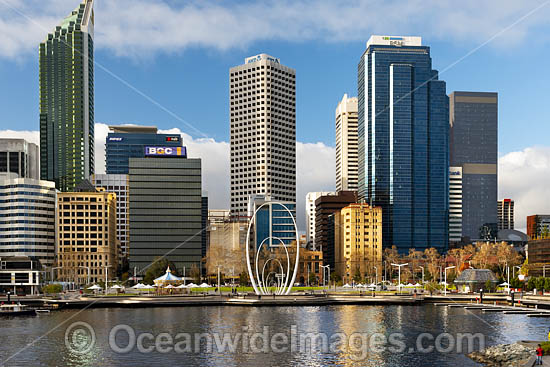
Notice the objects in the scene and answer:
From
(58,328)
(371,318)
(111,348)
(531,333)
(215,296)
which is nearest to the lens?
(111,348)

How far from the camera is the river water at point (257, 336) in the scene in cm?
7475

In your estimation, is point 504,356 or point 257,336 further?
point 257,336

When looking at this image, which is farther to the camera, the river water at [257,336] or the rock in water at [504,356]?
the river water at [257,336]

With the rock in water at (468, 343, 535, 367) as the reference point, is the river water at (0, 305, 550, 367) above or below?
below

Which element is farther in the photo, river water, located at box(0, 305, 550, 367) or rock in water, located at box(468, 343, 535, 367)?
river water, located at box(0, 305, 550, 367)

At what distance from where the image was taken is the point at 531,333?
9238 centimetres

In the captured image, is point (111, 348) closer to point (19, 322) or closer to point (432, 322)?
point (19, 322)

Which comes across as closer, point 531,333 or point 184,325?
point 531,333

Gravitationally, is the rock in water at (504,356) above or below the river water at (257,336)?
above

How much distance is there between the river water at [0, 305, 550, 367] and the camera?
2943 inches

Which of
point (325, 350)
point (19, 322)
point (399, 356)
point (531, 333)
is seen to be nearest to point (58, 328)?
point (19, 322)

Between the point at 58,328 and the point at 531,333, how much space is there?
7353 centimetres

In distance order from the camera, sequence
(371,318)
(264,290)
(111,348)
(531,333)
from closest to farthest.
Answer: (111,348) < (531,333) < (371,318) < (264,290)

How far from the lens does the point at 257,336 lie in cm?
9206
